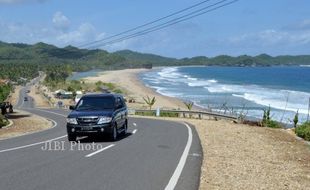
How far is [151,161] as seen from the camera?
12.4m

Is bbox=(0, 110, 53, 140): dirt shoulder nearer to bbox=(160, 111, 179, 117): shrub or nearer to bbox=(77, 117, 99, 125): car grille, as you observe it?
bbox=(77, 117, 99, 125): car grille

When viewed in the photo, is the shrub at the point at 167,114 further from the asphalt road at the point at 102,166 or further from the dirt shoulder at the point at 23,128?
the asphalt road at the point at 102,166

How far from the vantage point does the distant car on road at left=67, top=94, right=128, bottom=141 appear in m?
16.6

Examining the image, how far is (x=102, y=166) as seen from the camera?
11.2 meters

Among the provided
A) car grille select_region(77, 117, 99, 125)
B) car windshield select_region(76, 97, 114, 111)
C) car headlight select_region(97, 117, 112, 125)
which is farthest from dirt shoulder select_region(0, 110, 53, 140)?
car headlight select_region(97, 117, 112, 125)

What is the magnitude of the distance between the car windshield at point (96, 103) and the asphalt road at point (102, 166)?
140 cm

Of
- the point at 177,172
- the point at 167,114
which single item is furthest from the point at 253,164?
the point at 167,114

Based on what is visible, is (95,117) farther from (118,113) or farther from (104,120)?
(118,113)

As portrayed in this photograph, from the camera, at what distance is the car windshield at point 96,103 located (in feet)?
58.4

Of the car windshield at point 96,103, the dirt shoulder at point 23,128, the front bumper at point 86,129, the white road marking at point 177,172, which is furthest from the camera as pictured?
the dirt shoulder at point 23,128

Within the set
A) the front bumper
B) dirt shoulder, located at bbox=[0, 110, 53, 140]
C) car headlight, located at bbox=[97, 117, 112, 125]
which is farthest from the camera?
dirt shoulder, located at bbox=[0, 110, 53, 140]

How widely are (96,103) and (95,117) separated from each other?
1511mm

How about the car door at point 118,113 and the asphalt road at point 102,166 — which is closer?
the asphalt road at point 102,166

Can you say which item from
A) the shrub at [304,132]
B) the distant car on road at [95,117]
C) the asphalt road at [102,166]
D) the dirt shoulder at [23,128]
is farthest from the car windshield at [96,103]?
the shrub at [304,132]
